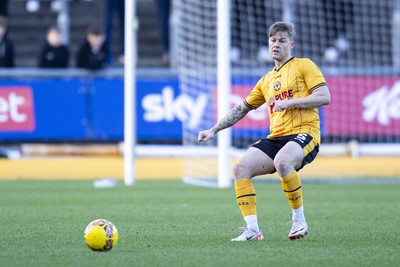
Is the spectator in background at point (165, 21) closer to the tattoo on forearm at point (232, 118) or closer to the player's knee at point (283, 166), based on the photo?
the tattoo on forearm at point (232, 118)

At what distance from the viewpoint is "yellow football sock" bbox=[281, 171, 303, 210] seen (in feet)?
28.1

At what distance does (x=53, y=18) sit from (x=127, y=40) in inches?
409

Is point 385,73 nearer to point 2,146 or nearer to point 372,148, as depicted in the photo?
point 372,148

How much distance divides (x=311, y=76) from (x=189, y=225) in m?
2.14

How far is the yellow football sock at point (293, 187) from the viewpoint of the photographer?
337 inches

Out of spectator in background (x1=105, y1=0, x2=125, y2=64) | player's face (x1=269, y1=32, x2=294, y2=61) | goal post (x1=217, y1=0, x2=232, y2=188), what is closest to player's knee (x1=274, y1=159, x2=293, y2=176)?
player's face (x1=269, y1=32, x2=294, y2=61)

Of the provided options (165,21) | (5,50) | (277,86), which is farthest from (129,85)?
(165,21)

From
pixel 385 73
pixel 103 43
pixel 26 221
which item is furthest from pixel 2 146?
pixel 26 221

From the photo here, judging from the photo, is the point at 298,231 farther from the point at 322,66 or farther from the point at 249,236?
the point at 322,66

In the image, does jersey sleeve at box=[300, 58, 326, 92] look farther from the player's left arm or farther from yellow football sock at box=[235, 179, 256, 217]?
yellow football sock at box=[235, 179, 256, 217]

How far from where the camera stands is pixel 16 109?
20344 mm

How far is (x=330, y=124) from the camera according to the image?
2003 centimetres

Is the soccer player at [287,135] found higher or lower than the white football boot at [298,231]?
higher

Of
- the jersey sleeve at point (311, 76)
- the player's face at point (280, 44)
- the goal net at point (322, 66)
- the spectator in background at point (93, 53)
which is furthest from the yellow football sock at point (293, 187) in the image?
the spectator in background at point (93, 53)
